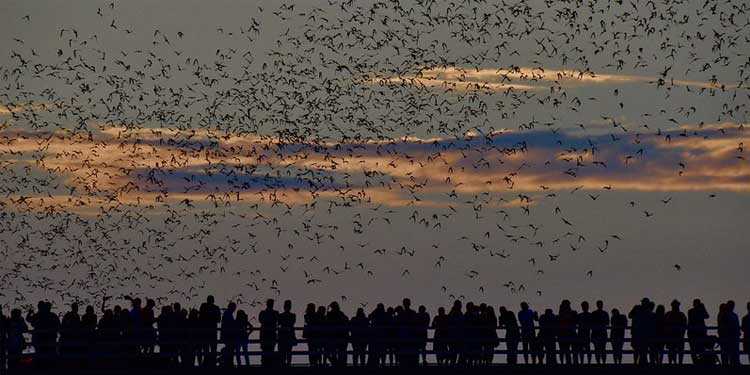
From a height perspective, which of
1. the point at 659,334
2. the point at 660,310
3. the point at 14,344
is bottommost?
the point at 14,344

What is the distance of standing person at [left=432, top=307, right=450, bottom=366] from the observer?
43312 mm

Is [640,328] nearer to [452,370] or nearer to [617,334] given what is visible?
[617,334]

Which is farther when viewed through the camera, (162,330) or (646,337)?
(646,337)

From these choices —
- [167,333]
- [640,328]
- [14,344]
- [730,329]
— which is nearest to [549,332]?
[640,328]

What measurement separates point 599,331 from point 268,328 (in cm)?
826

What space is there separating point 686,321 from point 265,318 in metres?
10.6

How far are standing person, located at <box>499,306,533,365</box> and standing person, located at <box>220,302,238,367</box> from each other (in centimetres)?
666

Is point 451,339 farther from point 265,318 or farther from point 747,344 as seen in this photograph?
point 747,344

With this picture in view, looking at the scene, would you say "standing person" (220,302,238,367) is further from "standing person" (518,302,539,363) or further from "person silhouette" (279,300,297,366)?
"standing person" (518,302,539,363)

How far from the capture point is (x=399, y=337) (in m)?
43.5

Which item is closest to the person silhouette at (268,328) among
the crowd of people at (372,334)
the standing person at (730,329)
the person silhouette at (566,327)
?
the crowd of people at (372,334)

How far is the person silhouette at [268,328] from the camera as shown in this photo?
4244 centimetres

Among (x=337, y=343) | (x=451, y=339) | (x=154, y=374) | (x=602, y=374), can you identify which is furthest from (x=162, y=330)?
(x=602, y=374)

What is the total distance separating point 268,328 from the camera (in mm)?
42219
